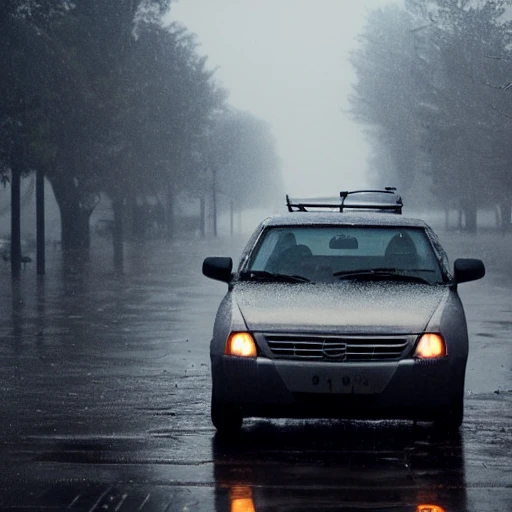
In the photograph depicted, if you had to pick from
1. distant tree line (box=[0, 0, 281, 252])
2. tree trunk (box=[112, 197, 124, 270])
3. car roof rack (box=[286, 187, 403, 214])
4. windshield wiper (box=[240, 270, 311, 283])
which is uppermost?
distant tree line (box=[0, 0, 281, 252])

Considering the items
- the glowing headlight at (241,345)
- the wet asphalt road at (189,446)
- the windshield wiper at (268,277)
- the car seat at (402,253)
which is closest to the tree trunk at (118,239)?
the wet asphalt road at (189,446)

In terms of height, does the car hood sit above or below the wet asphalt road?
above

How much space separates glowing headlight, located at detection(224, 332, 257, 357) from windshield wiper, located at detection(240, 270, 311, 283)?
100cm

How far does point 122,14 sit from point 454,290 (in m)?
41.1

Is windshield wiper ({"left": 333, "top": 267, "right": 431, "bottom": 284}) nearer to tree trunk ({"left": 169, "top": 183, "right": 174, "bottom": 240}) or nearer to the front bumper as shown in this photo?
the front bumper

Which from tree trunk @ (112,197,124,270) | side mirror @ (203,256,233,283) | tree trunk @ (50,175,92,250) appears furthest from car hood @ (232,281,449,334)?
tree trunk @ (50,175,92,250)

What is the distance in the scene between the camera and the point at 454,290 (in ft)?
31.9

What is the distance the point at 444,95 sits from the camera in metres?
58.8

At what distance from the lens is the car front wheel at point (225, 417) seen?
8984mm

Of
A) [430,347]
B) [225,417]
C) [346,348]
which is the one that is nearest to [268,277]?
[225,417]

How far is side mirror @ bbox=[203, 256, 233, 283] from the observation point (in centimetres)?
1016

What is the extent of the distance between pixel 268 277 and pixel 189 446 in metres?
1.47

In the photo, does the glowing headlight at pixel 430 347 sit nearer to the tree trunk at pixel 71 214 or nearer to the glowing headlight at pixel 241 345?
the glowing headlight at pixel 241 345

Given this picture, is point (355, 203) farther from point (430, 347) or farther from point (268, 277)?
point (430, 347)
